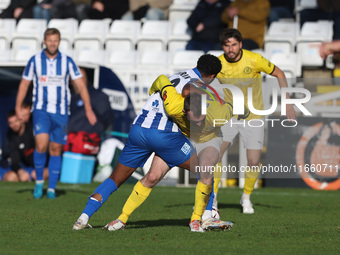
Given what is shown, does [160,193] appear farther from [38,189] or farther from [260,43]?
[260,43]

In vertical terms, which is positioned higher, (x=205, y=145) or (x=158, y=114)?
(x=158, y=114)

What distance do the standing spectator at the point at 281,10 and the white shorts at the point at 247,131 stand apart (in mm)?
7285

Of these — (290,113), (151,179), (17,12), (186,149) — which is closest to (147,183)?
(151,179)

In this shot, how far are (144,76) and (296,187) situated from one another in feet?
10.6

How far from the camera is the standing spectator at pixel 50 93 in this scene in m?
8.90

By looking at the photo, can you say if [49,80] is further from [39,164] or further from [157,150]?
[157,150]

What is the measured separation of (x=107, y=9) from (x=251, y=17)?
3.85 metres

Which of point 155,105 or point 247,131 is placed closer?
point 155,105

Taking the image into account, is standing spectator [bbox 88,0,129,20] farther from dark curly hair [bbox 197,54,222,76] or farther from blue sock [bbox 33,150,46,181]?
dark curly hair [bbox 197,54,222,76]

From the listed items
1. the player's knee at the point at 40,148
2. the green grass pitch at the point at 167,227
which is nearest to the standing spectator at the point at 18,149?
the green grass pitch at the point at 167,227

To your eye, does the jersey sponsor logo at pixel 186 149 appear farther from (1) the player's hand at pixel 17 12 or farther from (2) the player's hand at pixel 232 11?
(1) the player's hand at pixel 17 12

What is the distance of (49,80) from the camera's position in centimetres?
896

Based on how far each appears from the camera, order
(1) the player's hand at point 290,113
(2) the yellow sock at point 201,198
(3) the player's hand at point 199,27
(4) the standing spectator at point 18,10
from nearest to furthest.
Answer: (2) the yellow sock at point 201,198 < (1) the player's hand at point 290,113 < (3) the player's hand at point 199,27 < (4) the standing spectator at point 18,10

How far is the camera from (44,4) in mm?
16438
